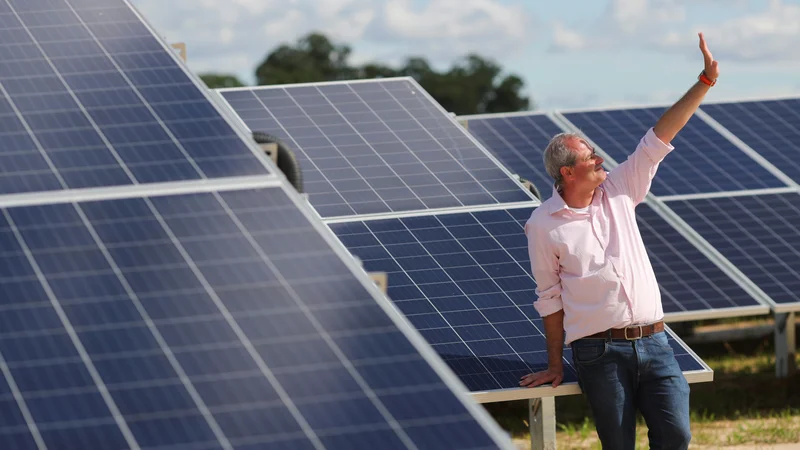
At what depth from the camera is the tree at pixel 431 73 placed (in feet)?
295

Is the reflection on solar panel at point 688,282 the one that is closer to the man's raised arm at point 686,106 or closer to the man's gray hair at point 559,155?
the man's raised arm at point 686,106

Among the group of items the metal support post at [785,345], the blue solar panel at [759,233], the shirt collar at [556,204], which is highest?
the shirt collar at [556,204]

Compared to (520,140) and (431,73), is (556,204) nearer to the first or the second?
(520,140)

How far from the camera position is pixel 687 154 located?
678 inches

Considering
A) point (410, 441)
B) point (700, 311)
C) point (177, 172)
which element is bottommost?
Result: point (700, 311)

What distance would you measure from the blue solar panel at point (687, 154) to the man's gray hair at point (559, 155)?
8.53 metres

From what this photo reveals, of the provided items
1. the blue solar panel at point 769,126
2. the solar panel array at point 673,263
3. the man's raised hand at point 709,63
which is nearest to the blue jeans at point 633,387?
the man's raised hand at point 709,63

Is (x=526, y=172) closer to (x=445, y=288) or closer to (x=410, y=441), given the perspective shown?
(x=445, y=288)

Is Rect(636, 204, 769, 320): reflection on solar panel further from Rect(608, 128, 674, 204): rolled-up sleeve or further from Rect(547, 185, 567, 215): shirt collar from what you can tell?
Rect(547, 185, 567, 215): shirt collar

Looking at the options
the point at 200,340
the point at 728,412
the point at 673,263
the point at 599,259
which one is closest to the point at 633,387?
the point at 599,259

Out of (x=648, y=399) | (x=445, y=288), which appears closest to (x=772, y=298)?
(x=445, y=288)

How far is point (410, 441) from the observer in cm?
532

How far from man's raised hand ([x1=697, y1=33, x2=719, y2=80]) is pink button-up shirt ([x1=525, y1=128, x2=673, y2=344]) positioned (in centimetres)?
53

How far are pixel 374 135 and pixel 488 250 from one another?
293 cm
